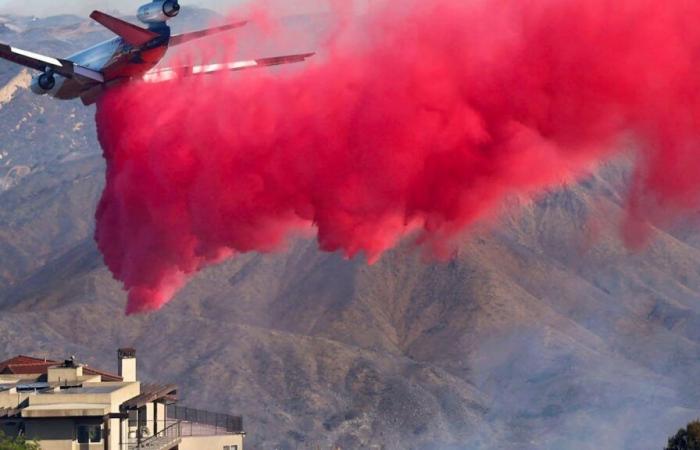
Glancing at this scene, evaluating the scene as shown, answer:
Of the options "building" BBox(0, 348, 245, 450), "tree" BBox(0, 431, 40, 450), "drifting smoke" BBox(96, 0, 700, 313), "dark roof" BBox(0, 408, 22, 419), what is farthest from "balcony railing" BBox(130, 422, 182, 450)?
"tree" BBox(0, 431, 40, 450)

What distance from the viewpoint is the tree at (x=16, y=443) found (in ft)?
224

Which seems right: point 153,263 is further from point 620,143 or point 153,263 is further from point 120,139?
point 620,143

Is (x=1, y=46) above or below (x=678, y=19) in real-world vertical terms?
above

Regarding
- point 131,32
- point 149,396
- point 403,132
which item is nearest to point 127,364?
point 149,396

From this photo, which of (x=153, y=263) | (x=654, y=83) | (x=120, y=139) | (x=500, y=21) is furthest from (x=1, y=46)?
(x=654, y=83)

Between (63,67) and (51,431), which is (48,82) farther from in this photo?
(51,431)

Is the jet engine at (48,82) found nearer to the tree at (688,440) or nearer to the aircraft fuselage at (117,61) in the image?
the aircraft fuselage at (117,61)

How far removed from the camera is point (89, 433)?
72312mm

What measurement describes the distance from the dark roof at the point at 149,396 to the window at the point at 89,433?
109 inches

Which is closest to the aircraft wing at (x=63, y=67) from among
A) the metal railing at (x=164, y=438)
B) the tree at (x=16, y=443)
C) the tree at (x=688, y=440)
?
the metal railing at (x=164, y=438)

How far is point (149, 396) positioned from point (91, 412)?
25.4 ft

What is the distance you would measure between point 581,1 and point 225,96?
2001cm

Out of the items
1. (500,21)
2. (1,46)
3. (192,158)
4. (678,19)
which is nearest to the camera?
(678,19)

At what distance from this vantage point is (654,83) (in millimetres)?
65250
